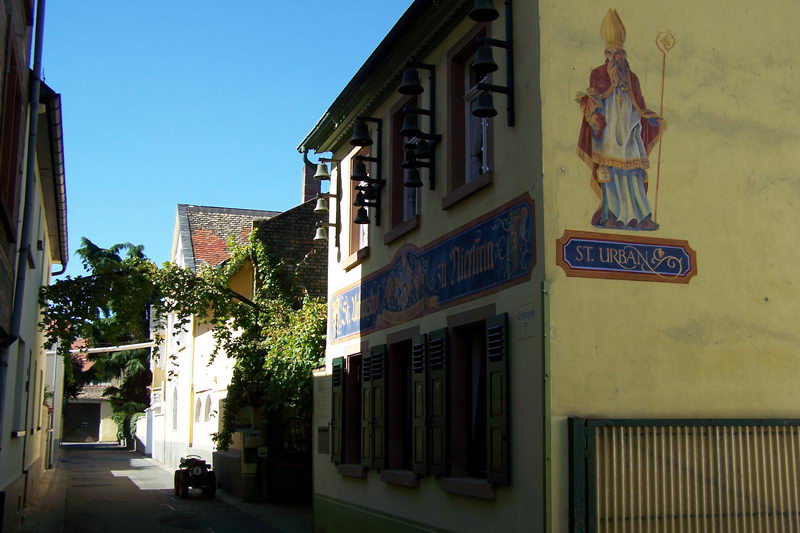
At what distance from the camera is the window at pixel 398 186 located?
12570mm

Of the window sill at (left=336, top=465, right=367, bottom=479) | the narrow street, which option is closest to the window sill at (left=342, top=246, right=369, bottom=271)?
the window sill at (left=336, top=465, right=367, bottom=479)

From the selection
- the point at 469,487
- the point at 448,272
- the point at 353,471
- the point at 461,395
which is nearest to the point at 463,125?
the point at 448,272

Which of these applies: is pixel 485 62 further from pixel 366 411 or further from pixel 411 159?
pixel 366 411

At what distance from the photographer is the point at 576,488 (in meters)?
8.20

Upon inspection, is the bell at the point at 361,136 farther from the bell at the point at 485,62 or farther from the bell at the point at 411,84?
the bell at the point at 485,62

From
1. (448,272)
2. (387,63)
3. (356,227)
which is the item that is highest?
(387,63)

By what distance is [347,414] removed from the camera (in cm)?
1416

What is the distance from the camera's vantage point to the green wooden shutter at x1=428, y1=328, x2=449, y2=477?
34.6ft

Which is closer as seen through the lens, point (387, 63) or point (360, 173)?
point (387, 63)

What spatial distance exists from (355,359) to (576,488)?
6.48 m

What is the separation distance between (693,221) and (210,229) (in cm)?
2768

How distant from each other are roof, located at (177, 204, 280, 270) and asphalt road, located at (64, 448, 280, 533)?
24.0 ft

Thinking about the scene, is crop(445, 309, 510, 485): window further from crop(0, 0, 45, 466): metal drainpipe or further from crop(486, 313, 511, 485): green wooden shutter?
crop(0, 0, 45, 466): metal drainpipe

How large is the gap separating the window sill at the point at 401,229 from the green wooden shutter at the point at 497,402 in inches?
101
